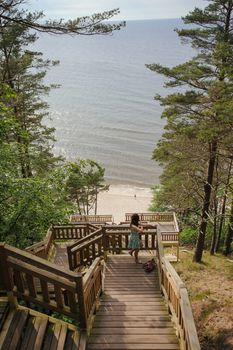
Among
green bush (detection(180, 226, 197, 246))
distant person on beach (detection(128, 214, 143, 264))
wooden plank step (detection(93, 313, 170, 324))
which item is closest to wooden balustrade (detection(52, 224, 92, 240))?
distant person on beach (detection(128, 214, 143, 264))

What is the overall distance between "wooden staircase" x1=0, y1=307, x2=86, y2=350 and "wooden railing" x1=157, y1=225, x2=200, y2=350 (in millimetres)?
1620

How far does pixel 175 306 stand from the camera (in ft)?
20.2

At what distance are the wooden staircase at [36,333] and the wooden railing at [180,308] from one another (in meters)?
1.62

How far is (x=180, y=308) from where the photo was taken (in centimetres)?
560

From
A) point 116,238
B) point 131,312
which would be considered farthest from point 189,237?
point 131,312

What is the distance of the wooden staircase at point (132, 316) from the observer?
18.7 ft

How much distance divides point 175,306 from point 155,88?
72.3 meters

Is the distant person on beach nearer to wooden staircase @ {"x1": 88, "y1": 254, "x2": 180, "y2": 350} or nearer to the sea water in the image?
wooden staircase @ {"x1": 88, "y1": 254, "x2": 180, "y2": 350}

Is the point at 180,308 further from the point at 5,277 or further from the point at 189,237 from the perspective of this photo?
the point at 189,237

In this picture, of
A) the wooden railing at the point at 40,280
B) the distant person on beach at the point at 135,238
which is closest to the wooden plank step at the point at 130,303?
the wooden railing at the point at 40,280

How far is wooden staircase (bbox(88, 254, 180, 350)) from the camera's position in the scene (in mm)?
5707

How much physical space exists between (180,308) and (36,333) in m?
2.39

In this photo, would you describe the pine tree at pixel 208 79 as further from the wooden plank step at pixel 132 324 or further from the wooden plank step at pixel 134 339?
the wooden plank step at pixel 134 339

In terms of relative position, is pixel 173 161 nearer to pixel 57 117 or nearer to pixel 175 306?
pixel 175 306
